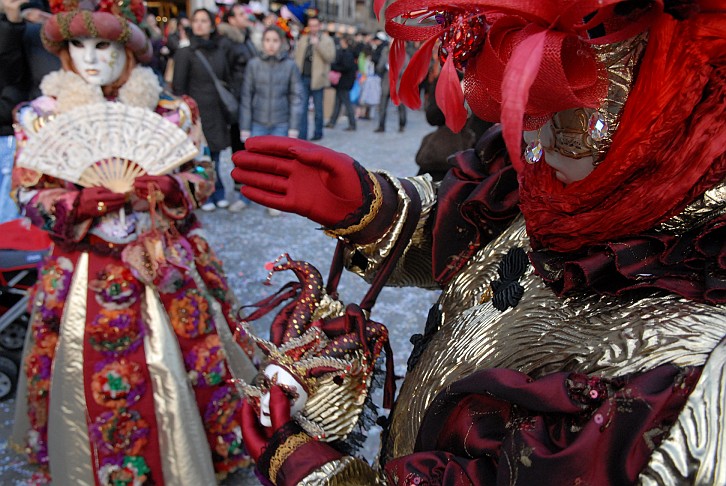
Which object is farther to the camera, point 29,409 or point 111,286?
point 29,409

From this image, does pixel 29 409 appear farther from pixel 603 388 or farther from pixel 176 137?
pixel 603 388

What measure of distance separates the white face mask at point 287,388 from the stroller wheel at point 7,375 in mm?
2260

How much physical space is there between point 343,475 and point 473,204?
18.6 inches

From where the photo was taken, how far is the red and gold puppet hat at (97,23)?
1.94 metres

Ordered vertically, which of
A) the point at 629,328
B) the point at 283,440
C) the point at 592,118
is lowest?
the point at 283,440

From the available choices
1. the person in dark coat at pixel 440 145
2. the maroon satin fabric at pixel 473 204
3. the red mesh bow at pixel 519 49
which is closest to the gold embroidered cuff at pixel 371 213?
the maroon satin fabric at pixel 473 204

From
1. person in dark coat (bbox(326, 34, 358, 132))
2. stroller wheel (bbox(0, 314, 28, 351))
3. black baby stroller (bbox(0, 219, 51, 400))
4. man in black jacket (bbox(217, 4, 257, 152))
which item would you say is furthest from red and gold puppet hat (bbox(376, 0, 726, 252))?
person in dark coat (bbox(326, 34, 358, 132))

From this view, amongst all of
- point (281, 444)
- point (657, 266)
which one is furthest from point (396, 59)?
point (281, 444)

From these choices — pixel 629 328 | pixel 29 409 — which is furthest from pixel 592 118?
pixel 29 409

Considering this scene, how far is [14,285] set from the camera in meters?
2.66

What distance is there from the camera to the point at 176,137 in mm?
2113

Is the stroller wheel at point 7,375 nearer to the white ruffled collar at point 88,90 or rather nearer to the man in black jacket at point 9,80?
the man in black jacket at point 9,80

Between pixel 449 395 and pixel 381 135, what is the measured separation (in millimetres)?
8631

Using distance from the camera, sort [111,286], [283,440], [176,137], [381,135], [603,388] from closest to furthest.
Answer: [603,388], [283,440], [111,286], [176,137], [381,135]
